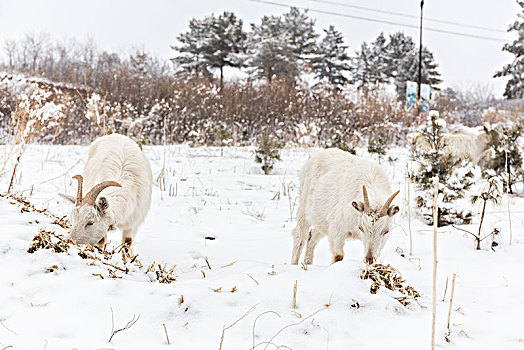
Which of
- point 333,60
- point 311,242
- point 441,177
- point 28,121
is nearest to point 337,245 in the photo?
point 311,242

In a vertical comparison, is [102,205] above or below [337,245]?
above

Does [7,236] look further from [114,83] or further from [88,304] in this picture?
[114,83]

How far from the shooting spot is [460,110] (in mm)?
28375

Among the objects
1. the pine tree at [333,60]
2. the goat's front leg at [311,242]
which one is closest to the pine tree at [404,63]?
the pine tree at [333,60]

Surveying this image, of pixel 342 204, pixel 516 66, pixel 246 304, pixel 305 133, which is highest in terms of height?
pixel 516 66

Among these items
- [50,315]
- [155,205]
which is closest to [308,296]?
[50,315]

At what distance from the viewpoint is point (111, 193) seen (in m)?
3.89

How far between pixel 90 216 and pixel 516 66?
29382mm

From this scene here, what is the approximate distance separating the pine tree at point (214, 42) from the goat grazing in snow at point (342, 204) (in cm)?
2830

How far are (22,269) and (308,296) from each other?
166 cm

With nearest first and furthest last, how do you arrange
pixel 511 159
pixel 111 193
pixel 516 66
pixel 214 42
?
1. pixel 111 193
2. pixel 511 159
3. pixel 516 66
4. pixel 214 42

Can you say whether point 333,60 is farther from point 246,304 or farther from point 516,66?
point 246,304

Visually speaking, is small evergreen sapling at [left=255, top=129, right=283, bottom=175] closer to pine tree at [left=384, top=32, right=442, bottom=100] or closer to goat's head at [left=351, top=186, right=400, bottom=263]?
goat's head at [left=351, top=186, right=400, bottom=263]

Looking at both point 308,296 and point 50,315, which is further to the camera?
point 308,296
